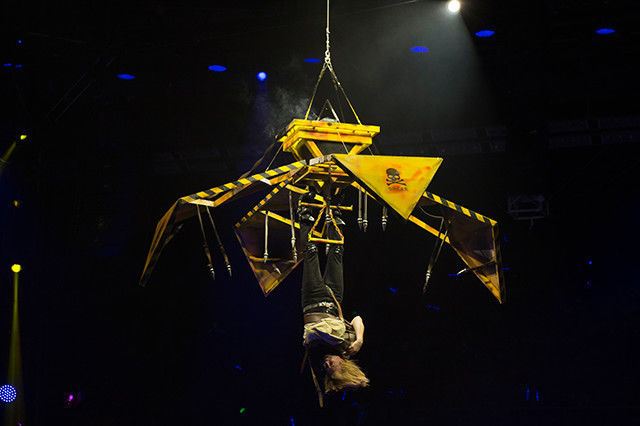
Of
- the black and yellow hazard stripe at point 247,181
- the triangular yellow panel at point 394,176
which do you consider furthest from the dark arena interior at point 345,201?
the triangular yellow panel at point 394,176

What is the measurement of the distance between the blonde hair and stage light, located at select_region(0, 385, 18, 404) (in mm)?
4545

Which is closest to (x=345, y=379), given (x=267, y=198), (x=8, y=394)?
(x=267, y=198)

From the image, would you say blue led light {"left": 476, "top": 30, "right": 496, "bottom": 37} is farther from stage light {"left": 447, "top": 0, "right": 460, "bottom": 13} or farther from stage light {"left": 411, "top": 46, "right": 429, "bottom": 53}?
stage light {"left": 411, "top": 46, "right": 429, "bottom": 53}

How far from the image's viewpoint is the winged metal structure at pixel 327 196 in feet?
11.6

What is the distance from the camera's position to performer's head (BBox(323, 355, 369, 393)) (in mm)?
4297

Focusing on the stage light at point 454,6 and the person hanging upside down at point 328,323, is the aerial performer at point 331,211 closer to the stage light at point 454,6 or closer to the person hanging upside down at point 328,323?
the person hanging upside down at point 328,323

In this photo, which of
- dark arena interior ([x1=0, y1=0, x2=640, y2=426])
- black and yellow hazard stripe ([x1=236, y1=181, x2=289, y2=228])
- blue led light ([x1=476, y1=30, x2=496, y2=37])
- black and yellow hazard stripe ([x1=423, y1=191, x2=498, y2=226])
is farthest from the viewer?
dark arena interior ([x1=0, y1=0, x2=640, y2=426])

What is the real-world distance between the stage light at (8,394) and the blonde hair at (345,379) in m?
4.55

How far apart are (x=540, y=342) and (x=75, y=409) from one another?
5.13 m

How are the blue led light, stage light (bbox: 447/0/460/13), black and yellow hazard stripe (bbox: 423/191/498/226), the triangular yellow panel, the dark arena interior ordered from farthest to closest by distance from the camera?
the dark arena interior
the blue led light
stage light (bbox: 447/0/460/13)
black and yellow hazard stripe (bbox: 423/191/498/226)
the triangular yellow panel

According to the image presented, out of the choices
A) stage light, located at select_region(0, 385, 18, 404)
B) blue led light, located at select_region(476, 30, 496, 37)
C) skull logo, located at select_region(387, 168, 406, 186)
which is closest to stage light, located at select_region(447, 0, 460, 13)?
blue led light, located at select_region(476, 30, 496, 37)

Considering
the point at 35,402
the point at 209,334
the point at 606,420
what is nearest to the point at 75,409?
the point at 35,402

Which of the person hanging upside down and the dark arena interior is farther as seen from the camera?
the dark arena interior

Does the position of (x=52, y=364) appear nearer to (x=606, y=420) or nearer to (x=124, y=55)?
(x=124, y=55)
